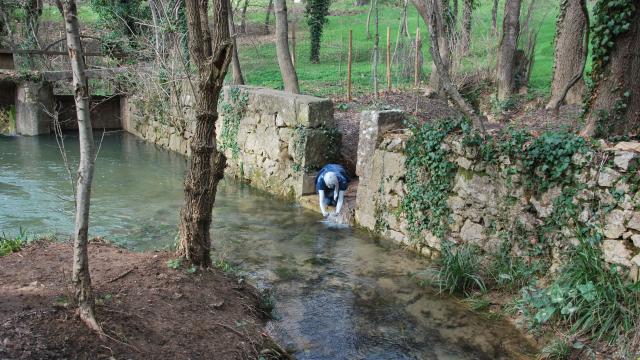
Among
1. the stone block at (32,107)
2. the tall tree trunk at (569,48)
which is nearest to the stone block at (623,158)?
the tall tree trunk at (569,48)

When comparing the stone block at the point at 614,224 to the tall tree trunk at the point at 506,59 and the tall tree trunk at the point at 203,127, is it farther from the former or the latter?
the tall tree trunk at the point at 506,59

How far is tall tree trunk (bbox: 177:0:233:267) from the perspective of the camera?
4758 mm

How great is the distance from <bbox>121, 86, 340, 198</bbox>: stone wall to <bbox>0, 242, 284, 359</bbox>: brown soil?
15.5 ft

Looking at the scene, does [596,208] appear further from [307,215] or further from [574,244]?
[307,215]

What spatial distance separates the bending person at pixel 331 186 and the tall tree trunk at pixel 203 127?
3.96 meters

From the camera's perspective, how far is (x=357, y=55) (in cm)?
2370

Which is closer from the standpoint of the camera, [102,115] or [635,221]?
[635,221]

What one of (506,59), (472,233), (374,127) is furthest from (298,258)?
(506,59)

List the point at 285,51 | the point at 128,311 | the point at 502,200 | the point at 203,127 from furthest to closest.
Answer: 1. the point at 285,51
2. the point at 502,200
3. the point at 203,127
4. the point at 128,311

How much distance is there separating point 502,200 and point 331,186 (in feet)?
10.8

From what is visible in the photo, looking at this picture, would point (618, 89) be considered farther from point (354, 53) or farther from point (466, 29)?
point (354, 53)

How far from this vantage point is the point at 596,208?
537cm

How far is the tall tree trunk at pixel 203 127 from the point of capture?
4.76m

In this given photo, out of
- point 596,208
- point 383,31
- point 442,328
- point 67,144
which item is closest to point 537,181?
point 596,208
